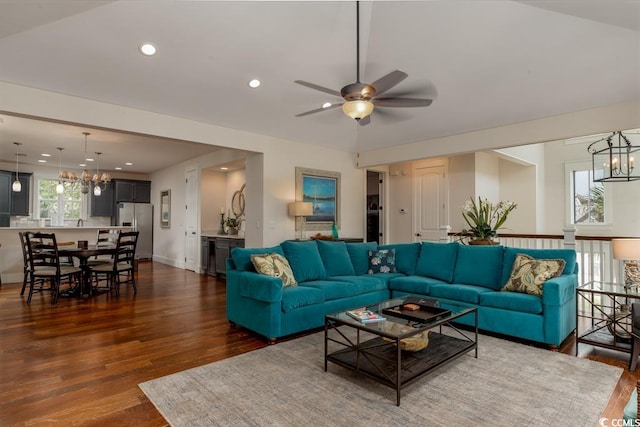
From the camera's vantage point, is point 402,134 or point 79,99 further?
point 402,134

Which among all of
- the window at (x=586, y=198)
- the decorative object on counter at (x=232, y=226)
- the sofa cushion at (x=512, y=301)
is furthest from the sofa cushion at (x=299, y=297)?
the window at (x=586, y=198)

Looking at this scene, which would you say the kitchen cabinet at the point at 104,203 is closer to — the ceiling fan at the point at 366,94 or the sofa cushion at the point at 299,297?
the sofa cushion at the point at 299,297

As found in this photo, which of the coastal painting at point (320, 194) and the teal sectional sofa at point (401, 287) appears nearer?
the teal sectional sofa at point (401, 287)

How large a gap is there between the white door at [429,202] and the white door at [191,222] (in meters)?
5.17

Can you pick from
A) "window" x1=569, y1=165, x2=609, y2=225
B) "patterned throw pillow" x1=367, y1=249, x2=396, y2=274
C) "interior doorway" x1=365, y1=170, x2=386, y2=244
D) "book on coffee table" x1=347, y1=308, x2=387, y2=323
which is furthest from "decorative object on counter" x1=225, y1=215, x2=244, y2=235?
"window" x1=569, y1=165, x2=609, y2=225

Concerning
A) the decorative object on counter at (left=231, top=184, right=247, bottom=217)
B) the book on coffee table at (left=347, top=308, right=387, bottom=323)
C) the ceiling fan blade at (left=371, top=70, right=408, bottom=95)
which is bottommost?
the book on coffee table at (left=347, top=308, right=387, bottom=323)

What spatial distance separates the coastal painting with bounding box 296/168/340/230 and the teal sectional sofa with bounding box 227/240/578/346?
5.20 feet

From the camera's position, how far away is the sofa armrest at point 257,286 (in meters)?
3.36

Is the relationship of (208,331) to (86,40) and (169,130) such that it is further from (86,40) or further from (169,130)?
(86,40)

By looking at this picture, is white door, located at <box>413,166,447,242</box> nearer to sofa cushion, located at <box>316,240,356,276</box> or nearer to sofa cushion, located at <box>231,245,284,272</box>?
sofa cushion, located at <box>316,240,356,276</box>

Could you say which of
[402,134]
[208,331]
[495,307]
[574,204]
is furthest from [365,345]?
[574,204]

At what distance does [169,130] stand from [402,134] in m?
3.84

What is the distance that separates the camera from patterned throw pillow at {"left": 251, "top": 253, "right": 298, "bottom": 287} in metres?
3.68

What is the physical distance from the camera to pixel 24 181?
8.94m
